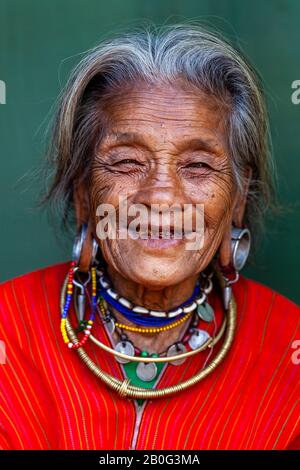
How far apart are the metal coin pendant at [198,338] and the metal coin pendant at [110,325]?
0.89 feet

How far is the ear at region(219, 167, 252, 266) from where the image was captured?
2.60 metres

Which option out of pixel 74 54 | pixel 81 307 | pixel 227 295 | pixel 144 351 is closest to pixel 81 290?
pixel 81 307

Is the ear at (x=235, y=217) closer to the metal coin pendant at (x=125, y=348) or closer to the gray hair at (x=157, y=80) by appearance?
the gray hair at (x=157, y=80)

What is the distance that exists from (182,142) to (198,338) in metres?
0.69

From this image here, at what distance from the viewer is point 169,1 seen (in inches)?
138

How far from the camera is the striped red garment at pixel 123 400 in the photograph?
2.30 m

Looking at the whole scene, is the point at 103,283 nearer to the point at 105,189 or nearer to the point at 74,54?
the point at 105,189

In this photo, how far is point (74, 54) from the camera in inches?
135

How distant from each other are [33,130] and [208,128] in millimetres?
1373

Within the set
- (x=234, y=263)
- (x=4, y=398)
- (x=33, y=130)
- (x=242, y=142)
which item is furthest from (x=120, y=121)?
(x=33, y=130)

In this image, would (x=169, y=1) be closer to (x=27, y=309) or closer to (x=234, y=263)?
(x=234, y=263)

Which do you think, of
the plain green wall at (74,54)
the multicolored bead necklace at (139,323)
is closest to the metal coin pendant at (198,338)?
the multicolored bead necklace at (139,323)

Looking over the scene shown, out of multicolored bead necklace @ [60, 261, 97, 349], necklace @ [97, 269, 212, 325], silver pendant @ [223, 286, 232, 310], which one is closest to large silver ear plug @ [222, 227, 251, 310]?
silver pendant @ [223, 286, 232, 310]

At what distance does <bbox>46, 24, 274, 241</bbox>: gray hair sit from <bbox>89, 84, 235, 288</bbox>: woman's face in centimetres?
6
